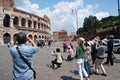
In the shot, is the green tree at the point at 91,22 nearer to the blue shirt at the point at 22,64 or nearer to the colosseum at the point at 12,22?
the colosseum at the point at 12,22

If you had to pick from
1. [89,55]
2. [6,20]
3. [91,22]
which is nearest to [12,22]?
[6,20]

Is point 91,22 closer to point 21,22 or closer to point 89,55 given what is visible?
point 21,22

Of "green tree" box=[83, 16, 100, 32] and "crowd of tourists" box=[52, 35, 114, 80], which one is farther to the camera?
"green tree" box=[83, 16, 100, 32]

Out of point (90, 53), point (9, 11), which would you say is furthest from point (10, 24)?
point (90, 53)

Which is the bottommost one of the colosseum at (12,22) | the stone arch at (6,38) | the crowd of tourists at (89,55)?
the crowd of tourists at (89,55)

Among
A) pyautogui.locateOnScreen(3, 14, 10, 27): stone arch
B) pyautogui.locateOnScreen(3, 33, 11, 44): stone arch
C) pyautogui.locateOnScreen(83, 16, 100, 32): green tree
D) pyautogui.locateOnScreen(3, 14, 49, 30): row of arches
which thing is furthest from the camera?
pyautogui.locateOnScreen(83, 16, 100, 32): green tree

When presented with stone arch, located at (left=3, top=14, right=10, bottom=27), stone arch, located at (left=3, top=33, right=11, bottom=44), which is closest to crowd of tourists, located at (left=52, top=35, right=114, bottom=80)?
stone arch, located at (left=3, top=33, right=11, bottom=44)

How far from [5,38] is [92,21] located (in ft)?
145

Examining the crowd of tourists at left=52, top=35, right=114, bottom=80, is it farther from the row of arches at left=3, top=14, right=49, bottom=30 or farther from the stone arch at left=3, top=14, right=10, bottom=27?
the row of arches at left=3, top=14, right=49, bottom=30

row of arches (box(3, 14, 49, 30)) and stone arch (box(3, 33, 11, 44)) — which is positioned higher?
row of arches (box(3, 14, 49, 30))

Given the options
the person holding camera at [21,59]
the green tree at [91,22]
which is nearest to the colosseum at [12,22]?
the green tree at [91,22]

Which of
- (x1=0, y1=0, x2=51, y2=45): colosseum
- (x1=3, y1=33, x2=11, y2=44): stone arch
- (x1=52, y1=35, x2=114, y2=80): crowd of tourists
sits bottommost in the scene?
(x1=52, y1=35, x2=114, y2=80): crowd of tourists

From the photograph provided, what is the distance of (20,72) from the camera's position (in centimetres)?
543

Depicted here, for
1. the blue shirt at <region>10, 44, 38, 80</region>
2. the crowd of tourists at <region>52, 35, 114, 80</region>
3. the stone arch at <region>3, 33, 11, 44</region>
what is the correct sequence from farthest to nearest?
the stone arch at <region>3, 33, 11, 44</region>
the crowd of tourists at <region>52, 35, 114, 80</region>
the blue shirt at <region>10, 44, 38, 80</region>
